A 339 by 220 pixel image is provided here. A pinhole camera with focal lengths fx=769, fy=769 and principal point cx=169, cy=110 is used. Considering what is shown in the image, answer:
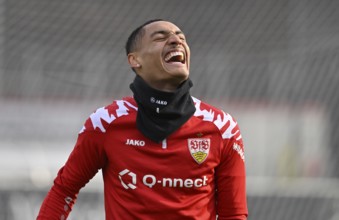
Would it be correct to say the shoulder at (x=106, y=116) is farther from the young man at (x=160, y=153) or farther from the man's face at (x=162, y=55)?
the man's face at (x=162, y=55)

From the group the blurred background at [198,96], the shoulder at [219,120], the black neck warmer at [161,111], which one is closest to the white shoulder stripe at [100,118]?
the black neck warmer at [161,111]

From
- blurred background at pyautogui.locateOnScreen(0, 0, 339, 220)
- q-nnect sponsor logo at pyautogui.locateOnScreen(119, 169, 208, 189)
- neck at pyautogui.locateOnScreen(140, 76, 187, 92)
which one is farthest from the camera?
blurred background at pyautogui.locateOnScreen(0, 0, 339, 220)

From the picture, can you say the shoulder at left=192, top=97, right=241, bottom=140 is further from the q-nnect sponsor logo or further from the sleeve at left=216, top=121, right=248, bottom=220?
the q-nnect sponsor logo

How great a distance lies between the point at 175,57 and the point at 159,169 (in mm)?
405

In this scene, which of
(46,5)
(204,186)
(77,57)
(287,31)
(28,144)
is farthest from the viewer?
(287,31)

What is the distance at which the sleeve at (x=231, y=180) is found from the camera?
2.76 m

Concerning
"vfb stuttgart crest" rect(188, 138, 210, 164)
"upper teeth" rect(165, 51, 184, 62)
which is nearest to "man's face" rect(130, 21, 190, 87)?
"upper teeth" rect(165, 51, 184, 62)

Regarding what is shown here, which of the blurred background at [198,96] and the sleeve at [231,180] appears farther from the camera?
the blurred background at [198,96]

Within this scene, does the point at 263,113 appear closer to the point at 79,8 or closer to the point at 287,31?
the point at 287,31

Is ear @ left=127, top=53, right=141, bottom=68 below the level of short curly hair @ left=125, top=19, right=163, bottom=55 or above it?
below

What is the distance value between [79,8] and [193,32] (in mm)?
1297

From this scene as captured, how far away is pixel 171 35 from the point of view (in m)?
2.78

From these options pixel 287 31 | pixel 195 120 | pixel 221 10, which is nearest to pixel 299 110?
pixel 287 31

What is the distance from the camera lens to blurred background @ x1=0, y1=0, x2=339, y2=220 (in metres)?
6.79
